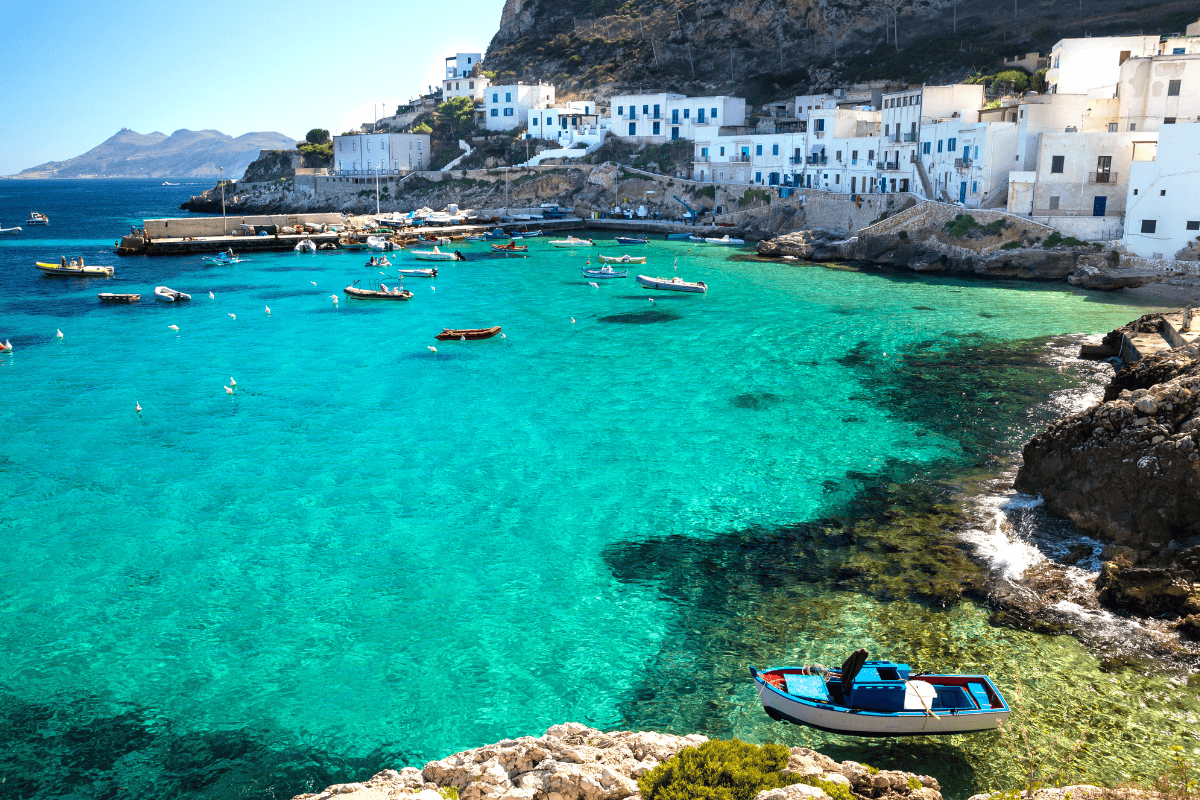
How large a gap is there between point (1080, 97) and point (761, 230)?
2885 centimetres

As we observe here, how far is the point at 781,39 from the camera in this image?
343 ft

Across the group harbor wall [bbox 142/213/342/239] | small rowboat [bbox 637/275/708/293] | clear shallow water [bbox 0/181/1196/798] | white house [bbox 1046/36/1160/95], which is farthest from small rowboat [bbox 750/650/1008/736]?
harbor wall [bbox 142/213/342/239]

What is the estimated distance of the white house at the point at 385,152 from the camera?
106 m

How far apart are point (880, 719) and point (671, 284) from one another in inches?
1684

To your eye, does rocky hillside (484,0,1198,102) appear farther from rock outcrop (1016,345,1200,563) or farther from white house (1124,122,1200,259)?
rock outcrop (1016,345,1200,563)

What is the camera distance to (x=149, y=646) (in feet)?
51.2

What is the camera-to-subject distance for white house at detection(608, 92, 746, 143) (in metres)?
91.1

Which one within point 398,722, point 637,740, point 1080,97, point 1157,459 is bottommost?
point 398,722

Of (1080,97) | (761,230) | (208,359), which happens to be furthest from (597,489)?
(761,230)

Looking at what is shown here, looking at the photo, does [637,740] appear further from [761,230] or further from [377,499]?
[761,230]

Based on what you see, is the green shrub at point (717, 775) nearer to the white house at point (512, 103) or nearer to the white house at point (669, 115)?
the white house at point (669, 115)

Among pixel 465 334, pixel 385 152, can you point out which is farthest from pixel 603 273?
pixel 385 152

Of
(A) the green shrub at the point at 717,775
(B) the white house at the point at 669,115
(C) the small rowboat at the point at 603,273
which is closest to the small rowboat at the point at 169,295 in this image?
(C) the small rowboat at the point at 603,273

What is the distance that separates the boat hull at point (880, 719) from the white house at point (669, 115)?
82.8m
